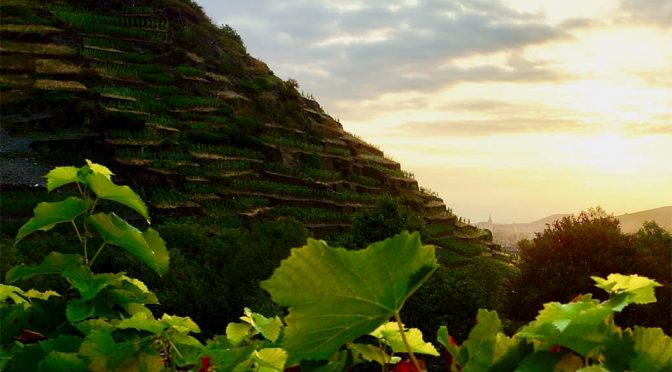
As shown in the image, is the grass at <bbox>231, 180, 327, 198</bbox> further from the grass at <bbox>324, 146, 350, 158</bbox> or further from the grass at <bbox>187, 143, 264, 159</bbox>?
the grass at <bbox>324, 146, 350, 158</bbox>

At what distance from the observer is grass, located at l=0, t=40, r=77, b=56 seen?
33094mm

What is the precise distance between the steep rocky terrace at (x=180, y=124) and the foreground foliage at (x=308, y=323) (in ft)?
74.0

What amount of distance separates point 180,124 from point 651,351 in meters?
32.4

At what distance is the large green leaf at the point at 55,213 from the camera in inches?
57.6

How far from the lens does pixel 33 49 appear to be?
3341 cm

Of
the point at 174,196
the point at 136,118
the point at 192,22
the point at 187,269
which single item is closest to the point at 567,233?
the point at 187,269

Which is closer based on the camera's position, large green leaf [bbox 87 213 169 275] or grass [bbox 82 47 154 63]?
large green leaf [bbox 87 213 169 275]

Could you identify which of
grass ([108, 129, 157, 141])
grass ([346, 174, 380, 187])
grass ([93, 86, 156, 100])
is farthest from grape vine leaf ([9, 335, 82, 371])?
grass ([346, 174, 380, 187])

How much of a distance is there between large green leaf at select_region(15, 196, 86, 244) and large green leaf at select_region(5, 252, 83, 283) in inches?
2.8

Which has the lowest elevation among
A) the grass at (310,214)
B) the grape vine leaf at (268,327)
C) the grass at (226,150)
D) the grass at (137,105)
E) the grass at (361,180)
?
the grass at (310,214)

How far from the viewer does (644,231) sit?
19.9 metres

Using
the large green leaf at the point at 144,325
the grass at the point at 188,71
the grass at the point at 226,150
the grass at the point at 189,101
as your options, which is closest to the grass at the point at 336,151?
the grass at the point at 226,150

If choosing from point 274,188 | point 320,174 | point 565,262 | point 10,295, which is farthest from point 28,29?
point 10,295

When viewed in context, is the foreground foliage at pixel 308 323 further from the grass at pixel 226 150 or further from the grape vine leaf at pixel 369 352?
the grass at pixel 226 150
